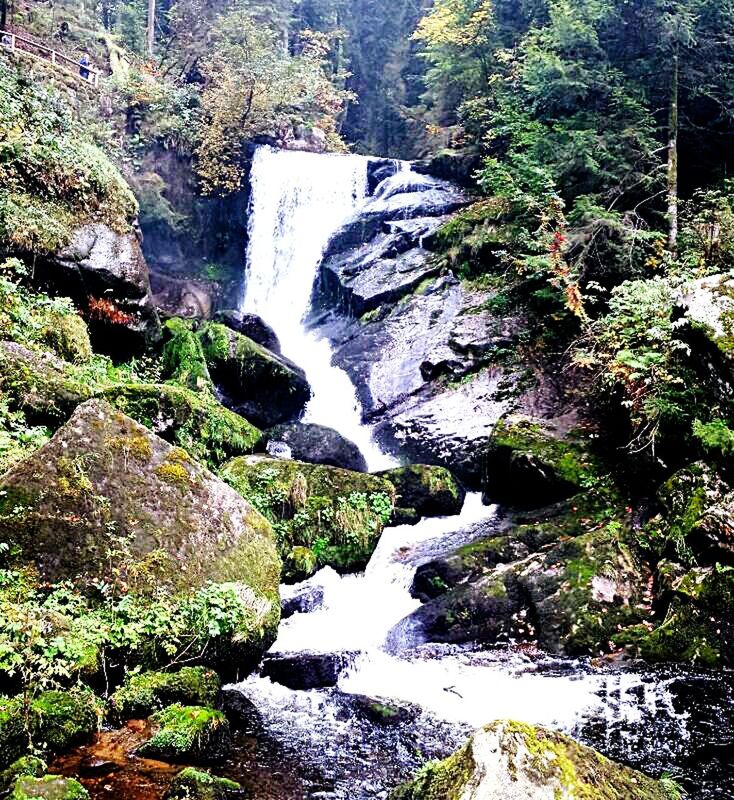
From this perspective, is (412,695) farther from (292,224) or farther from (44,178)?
(292,224)

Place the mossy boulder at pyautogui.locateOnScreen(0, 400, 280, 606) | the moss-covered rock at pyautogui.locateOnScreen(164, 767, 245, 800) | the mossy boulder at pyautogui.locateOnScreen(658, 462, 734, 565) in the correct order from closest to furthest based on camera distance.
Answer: the moss-covered rock at pyautogui.locateOnScreen(164, 767, 245, 800)
the mossy boulder at pyautogui.locateOnScreen(0, 400, 280, 606)
the mossy boulder at pyautogui.locateOnScreen(658, 462, 734, 565)

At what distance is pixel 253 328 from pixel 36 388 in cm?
979

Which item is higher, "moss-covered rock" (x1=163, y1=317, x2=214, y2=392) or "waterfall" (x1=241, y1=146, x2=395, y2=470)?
"waterfall" (x1=241, y1=146, x2=395, y2=470)

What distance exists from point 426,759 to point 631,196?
45.2ft

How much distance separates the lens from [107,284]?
1169 centimetres

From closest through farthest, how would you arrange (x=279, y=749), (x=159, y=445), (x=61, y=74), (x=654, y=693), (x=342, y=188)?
1. (x=279, y=749)
2. (x=654, y=693)
3. (x=159, y=445)
4. (x=61, y=74)
5. (x=342, y=188)

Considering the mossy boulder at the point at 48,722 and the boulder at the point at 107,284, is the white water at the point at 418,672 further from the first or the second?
the boulder at the point at 107,284

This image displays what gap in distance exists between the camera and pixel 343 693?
6551 mm

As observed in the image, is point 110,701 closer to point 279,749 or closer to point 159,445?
point 279,749

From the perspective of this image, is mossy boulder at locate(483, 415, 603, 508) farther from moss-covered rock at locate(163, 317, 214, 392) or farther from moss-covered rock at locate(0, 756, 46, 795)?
moss-covered rock at locate(0, 756, 46, 795)

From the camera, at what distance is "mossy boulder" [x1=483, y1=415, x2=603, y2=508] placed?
33.1 feet

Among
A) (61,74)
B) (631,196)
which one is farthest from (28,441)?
(61,74)

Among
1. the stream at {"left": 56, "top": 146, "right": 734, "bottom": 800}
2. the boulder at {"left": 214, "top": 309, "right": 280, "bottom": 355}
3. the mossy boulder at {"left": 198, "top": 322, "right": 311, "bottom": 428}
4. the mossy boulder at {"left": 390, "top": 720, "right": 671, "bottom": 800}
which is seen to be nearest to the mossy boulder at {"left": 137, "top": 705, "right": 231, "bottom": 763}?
the stream at {"left": 56, "top": 146, "right": 734, "bottom": 800}

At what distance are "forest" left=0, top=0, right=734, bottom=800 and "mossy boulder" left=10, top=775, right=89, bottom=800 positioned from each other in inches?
1.5
